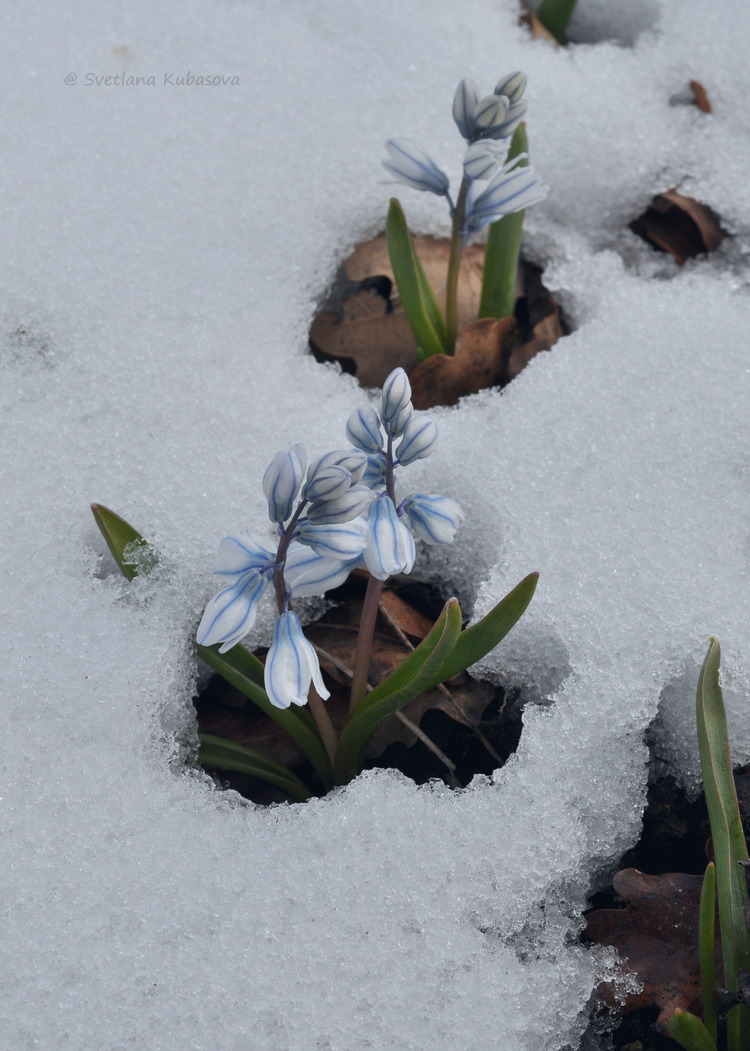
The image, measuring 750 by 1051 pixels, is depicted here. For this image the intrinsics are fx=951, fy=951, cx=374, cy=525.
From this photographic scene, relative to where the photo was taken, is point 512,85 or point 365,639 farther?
point 512,85

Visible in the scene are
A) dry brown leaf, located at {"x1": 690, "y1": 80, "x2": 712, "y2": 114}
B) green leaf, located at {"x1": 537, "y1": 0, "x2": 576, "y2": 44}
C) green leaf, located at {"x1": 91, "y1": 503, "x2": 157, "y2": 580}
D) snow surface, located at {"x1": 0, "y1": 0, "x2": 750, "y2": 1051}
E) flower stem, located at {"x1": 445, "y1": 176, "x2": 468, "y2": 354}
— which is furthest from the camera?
green leaf, located at {"x1": 537, "y1": 0, "x2": 576, "y2": 44}

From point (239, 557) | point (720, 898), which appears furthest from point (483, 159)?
point (720, 898)

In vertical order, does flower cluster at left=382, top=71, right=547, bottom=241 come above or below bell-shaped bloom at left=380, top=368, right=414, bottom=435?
above

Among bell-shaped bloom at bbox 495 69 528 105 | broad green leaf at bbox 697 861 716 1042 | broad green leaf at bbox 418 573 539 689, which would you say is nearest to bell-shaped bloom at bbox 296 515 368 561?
broad green leaf at bbox 418 573 539 689

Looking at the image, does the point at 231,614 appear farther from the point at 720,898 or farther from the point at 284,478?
the point at 720,898

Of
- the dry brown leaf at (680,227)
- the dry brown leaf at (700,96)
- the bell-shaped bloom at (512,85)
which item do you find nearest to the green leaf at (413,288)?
the bell-shaped bloom at (512,85)

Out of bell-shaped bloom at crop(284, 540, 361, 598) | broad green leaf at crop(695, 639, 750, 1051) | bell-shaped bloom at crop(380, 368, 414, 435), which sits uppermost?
bell-shaped bloom at crop(380, 368, 414, 435)

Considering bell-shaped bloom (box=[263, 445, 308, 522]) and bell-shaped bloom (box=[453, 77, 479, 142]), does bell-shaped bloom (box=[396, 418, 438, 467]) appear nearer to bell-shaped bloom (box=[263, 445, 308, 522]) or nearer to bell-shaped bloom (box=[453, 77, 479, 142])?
bell-shaped bloom (box=[263, 445, 308, 522])

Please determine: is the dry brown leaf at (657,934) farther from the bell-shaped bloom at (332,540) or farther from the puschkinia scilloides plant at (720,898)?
the bell-shaped bloom at (332,540)
